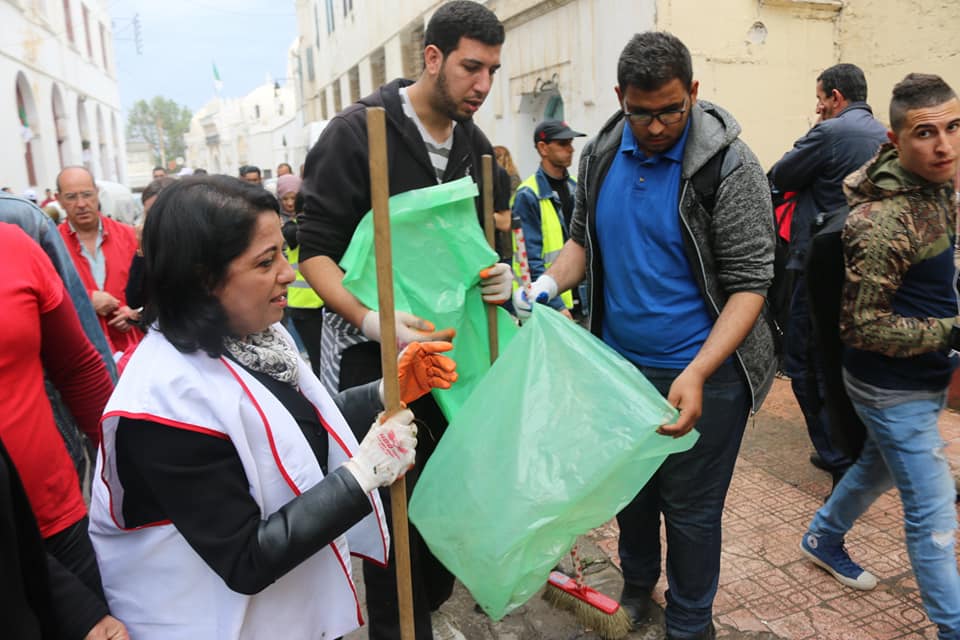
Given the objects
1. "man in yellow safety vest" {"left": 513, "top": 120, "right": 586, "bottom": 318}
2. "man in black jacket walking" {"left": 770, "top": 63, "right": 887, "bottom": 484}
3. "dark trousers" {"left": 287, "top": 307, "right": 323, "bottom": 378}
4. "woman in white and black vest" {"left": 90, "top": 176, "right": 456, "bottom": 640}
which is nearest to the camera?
"woman in white and black vest" {"left": 90, "top": 176, "right": 456, "bottom": 640}

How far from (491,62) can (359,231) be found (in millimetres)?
724

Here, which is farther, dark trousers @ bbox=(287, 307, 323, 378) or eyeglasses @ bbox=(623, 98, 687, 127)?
dark trousers @ bbox=(287, 307, 323, 378)

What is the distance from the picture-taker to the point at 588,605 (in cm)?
261

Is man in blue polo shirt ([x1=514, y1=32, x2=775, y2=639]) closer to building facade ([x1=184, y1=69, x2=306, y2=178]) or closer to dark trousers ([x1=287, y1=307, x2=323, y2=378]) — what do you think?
dark trousers ([x1=287, y1=307, x2=323, y2=378])

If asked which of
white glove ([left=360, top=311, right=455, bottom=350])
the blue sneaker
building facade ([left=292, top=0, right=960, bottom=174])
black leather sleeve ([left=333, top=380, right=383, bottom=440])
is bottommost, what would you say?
the blue sneaker

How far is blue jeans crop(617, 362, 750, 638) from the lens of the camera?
2184 mm

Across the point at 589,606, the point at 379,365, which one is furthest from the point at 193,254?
the point at 589,606

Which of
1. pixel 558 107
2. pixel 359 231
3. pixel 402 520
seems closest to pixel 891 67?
pixel 558 107

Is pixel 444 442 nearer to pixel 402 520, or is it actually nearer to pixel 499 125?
pixel 402 520

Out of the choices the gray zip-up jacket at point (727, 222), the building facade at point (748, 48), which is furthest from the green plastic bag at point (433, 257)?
the building facade at point (748, 48)

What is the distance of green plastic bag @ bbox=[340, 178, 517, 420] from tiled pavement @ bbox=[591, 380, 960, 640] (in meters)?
1.53

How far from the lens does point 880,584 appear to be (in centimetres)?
288

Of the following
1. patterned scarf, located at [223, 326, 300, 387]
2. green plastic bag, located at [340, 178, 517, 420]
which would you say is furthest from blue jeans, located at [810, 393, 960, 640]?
patterned scarf, located at [223, 326, 300, 387]

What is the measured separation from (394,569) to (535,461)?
27.4 inches
